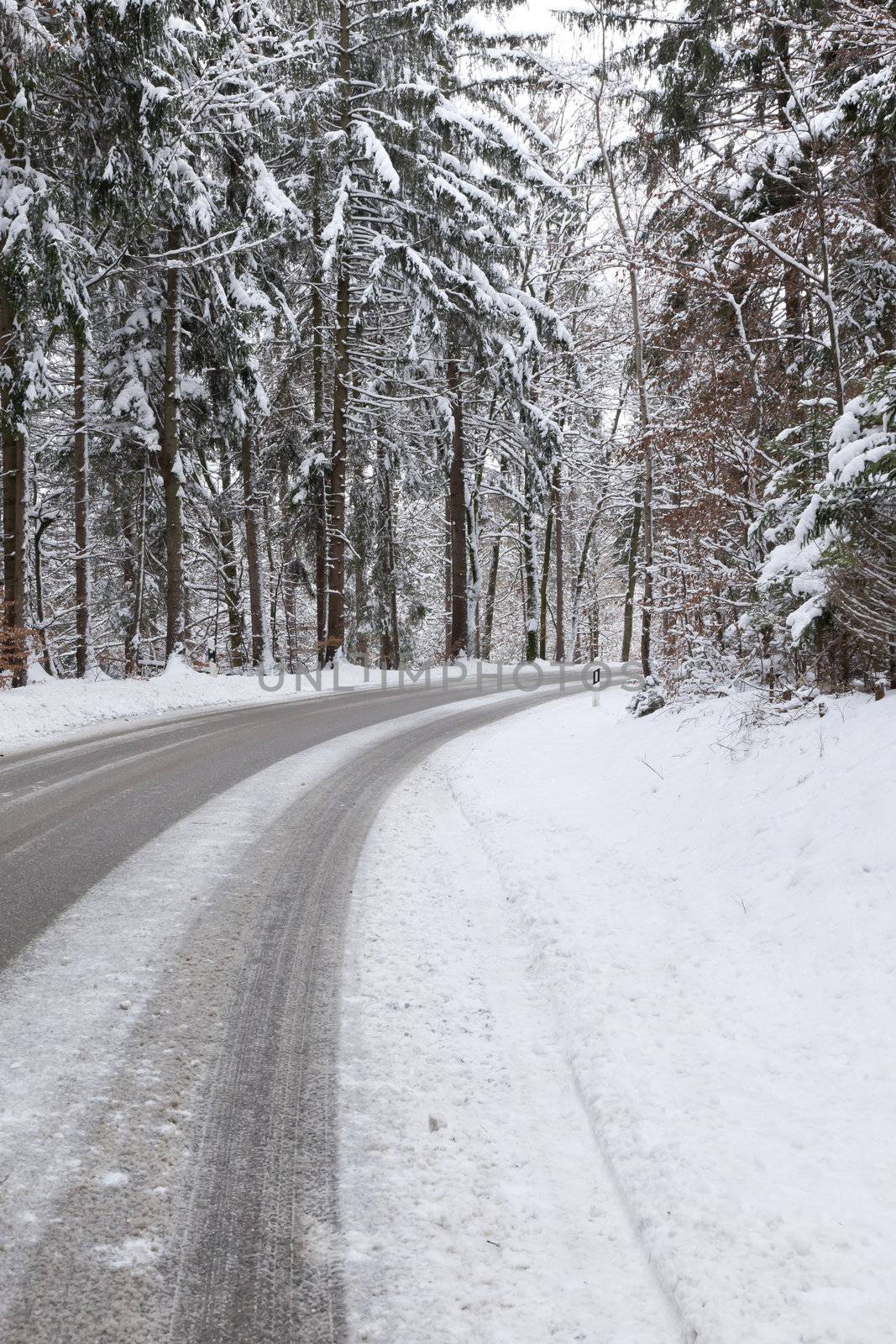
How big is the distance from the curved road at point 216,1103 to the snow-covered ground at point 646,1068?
0.15 metres

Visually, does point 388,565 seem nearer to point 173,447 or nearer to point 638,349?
point 173,447

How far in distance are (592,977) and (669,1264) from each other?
4.99 feet

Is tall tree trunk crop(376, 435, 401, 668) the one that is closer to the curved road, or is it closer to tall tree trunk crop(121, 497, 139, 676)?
tall tree trunk crop(121, 497, 139, 676)

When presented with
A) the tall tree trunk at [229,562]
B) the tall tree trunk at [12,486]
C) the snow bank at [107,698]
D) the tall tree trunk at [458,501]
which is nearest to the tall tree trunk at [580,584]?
the tall tree trunk at [458,501]

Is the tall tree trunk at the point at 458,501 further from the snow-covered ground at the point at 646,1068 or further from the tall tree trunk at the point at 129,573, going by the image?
the snow-covered ground at the point at 646,1068

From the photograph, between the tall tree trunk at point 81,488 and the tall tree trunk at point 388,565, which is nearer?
the tall tree trunk at point 81,488

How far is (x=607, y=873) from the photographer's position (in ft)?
15.9

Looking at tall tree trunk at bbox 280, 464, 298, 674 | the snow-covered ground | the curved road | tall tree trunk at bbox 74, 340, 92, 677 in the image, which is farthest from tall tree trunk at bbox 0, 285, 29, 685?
the snow-covered ground

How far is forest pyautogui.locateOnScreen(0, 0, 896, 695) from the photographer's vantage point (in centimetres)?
675

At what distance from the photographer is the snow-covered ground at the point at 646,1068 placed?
1881 millimetres

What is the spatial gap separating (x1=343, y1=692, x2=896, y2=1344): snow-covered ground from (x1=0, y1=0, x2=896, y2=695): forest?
5.12 feet

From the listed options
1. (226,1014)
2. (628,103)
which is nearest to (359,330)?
(628,103)

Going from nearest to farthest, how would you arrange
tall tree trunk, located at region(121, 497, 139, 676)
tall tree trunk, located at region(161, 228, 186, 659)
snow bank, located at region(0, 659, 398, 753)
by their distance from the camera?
1. snow bank, located at region(0, 659, 398, 753)
2. tall tree trunk, located at region(161, 228, 186, 659)
3. tall tree trunk, located at region(121, 497, 139, 676)

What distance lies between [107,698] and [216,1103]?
34.8 feet
